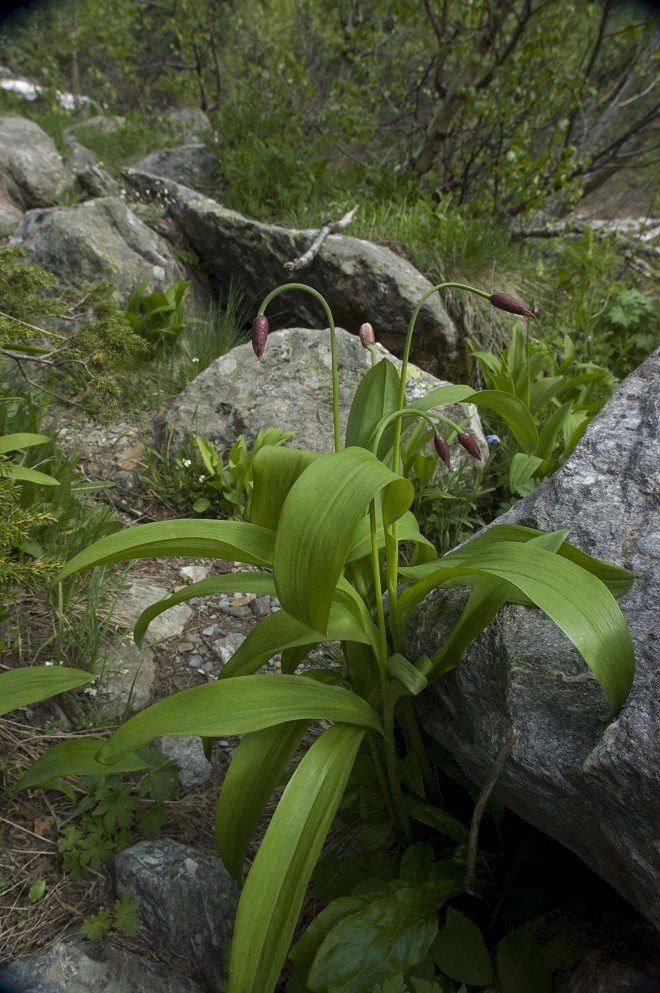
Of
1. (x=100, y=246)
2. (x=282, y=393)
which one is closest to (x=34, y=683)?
(x=282, y=393)

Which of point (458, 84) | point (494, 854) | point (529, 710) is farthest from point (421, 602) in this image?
point (458, 84)

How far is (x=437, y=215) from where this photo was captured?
15.4 ft

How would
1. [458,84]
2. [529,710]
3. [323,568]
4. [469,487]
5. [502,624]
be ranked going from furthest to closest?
[458,84]
[469,487]
[502,624]
[529,710]
[323,568]

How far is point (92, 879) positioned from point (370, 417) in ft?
4.85

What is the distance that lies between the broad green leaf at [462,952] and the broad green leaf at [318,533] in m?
0.82

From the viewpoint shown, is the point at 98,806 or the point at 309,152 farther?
the point at 309,152

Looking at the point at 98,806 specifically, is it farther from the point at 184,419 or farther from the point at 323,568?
the point at 184,419

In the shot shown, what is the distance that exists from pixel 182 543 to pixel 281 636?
344mm

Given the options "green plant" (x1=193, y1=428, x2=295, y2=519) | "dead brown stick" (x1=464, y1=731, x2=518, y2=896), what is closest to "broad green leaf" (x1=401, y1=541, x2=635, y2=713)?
"dead brown stick" (x1=464, y1=731, x2=518, y2=896)

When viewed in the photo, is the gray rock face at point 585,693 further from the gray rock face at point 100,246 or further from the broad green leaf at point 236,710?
the gray rock face at point 100,246

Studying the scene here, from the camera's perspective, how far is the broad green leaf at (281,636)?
1.54 meters

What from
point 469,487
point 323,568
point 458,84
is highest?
point 458,84

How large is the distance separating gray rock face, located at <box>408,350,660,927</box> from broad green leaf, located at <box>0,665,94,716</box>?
900 millimetres

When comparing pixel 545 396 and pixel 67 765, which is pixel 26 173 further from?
pixel 67 765
